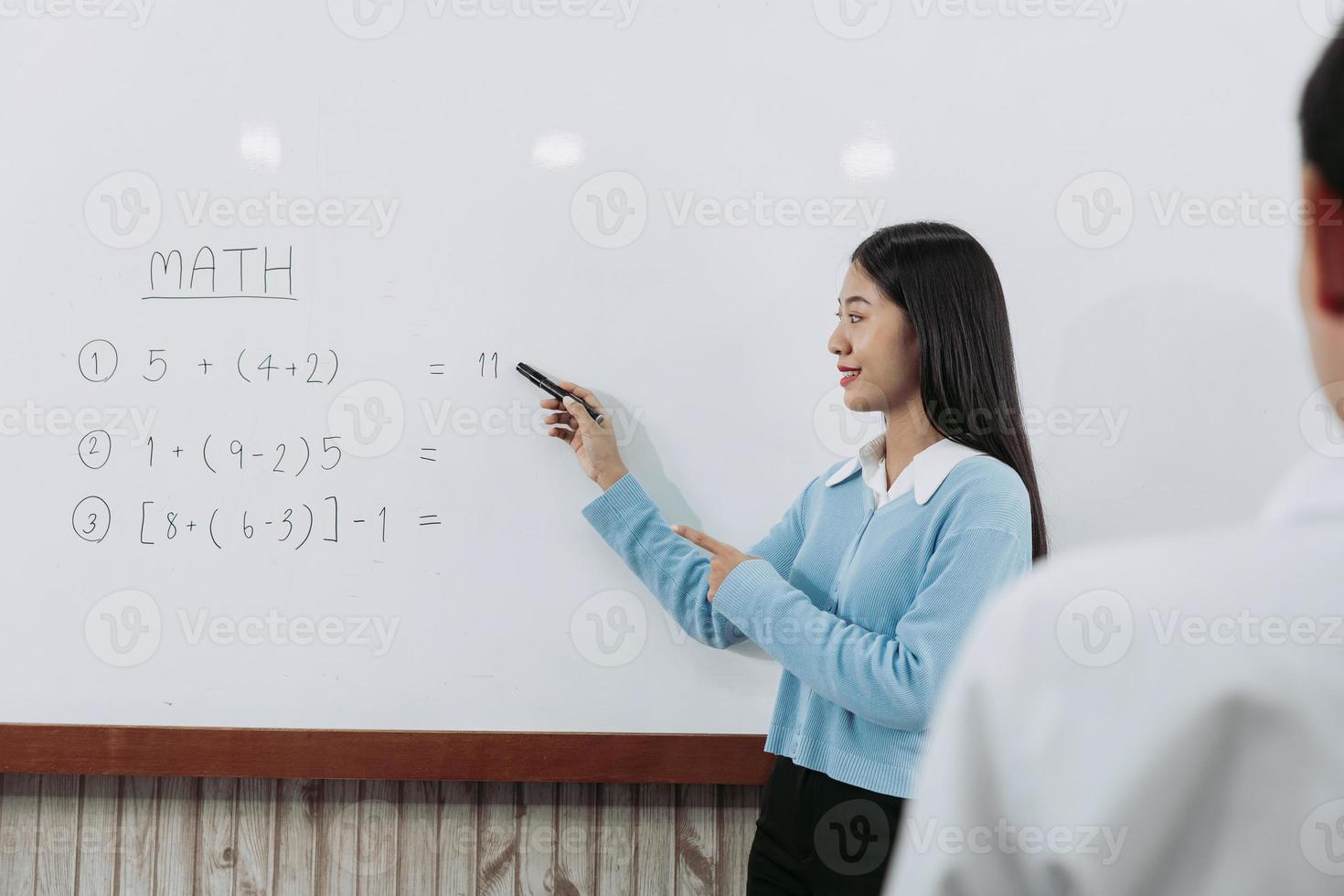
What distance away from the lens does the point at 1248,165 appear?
1227 millimetres

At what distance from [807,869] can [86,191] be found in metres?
1.25

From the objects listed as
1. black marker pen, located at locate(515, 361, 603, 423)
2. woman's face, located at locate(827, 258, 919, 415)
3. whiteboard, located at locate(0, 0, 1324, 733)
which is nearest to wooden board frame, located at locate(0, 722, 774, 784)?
whiteboard, located at locate(0, 0, 1324, 733)

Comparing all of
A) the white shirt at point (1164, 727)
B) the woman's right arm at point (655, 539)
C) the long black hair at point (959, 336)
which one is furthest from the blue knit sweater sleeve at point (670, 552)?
the white shirt at point (1164, 727)

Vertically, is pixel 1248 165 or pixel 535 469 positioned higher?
pixel 1248 165

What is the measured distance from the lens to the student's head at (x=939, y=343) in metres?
1.01

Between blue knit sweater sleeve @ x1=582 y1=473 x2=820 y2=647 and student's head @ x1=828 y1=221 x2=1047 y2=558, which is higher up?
student's head @ x1=828 y1=221 x2=1047 y2=558

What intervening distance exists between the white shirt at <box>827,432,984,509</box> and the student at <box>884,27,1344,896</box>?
65 cm

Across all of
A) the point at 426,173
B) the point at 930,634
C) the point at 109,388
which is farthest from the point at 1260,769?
the point at 109,388

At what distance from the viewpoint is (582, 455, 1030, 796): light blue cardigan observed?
2.92 ft

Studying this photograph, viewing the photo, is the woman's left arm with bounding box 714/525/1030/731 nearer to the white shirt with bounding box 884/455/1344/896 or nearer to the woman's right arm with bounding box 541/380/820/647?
the woman's right arm with bounding box 541/380/820/647

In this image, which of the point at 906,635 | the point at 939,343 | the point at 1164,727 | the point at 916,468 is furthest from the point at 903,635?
the point at 1164,727

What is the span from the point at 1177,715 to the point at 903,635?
2.05 feet

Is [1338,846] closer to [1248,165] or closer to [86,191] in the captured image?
[1248,165]

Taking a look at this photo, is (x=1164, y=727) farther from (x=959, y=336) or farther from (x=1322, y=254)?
(x=959, y=336)
